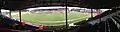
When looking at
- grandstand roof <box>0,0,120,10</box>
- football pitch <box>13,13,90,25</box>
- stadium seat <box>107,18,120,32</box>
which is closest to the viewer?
stadium seat <box>107,18,120,32</box>

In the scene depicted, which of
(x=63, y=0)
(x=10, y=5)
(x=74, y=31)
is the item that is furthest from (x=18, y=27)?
(x=74, y=31)

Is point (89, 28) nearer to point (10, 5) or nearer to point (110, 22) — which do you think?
point (110, 22)

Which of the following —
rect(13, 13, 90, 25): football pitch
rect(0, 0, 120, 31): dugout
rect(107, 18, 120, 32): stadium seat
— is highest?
rect(0, 0, 120, 31): dugout

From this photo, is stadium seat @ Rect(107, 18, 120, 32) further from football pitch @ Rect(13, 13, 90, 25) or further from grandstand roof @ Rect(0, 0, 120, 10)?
football pitch @ Rect(13, 13, 90, 25)

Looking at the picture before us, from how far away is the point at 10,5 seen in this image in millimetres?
3564

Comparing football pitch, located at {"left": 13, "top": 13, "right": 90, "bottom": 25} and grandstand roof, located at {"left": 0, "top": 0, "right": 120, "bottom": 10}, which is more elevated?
grandstand roof, located at {"left": 0, "top": 0, "right": 120, "bottom": 10}

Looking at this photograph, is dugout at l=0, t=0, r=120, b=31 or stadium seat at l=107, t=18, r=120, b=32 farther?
dugout at l=0, t=0, r=120, b=31

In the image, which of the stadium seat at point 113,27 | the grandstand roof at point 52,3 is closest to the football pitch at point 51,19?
the grandstand roof at point 52,3

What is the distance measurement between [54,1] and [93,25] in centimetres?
174

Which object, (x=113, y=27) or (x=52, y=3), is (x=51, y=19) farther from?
(x=113, y=27)

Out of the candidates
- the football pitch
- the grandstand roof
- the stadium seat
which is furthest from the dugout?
the football pitch

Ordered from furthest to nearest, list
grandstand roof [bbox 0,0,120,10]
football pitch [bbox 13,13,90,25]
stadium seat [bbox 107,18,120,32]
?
football pitch [bbox 13,13,90,25], grandstand roof [bbox 0,0,120,10], stadium seat [bbox 107,18,120,32]

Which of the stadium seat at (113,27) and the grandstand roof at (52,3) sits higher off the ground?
the grandstand roof at (52,3)

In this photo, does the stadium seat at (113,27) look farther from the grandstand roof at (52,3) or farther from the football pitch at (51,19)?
the football pitch at (51,19)
